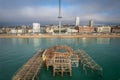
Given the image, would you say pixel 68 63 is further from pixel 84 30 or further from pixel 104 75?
pixel 84 30

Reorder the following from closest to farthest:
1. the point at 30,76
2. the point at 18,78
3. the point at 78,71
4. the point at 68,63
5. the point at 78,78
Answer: the point at 18,78 → the point at 30,76 → the point at 78,78 → the point at 68,63 → the point at 78,71

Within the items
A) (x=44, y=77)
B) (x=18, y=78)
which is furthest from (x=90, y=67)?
(x=18, y=78)

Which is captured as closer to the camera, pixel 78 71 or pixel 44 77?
pixel 44 77

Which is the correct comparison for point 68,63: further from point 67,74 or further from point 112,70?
point 112,70

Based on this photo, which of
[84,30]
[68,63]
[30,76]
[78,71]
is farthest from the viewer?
[84,30]

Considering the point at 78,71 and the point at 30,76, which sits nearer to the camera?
the point at 30,76

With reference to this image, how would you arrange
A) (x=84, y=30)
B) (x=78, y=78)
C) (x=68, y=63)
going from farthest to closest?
(x=84, y=30)
(x=68, y=63)
(x=78, y=78)

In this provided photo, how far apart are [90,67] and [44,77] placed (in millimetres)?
5705

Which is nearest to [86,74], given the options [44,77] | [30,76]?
[44,77]

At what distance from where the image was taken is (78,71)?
61.3 feet

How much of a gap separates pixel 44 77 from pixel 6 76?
4.09 meters

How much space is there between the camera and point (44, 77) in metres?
16.7

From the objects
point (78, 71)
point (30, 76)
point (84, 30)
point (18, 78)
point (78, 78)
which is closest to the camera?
point (18, 78)

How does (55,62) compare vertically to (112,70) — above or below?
above
